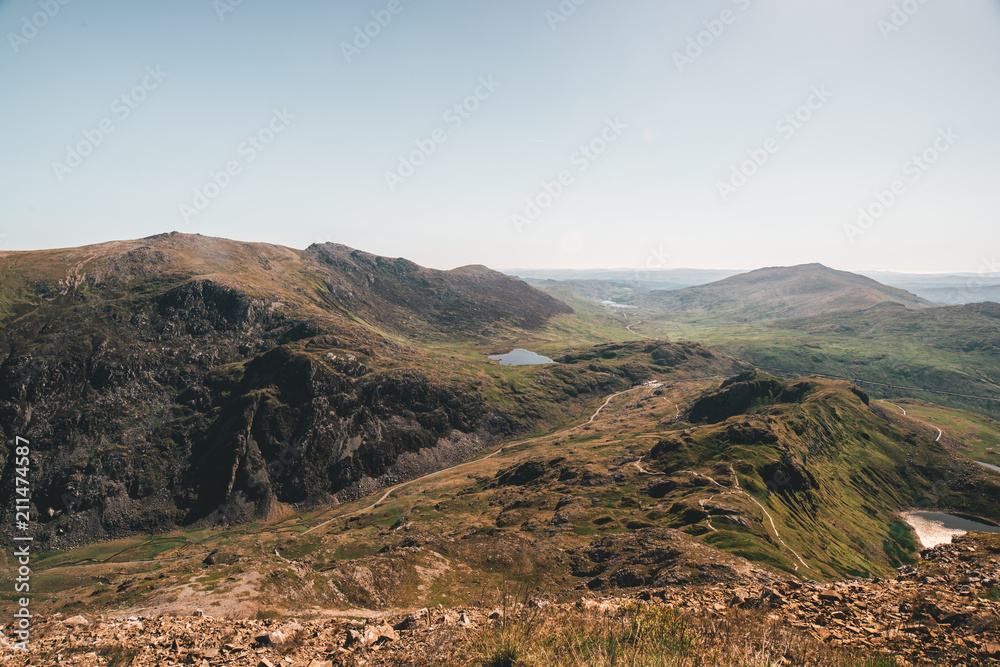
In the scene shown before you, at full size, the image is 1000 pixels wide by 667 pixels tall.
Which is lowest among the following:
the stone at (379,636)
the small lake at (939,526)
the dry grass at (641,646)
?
the small lake at (939,526)

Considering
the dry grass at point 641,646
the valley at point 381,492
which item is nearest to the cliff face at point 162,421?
the valley at point 381,492

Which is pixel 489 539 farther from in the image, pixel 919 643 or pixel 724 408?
pixel 724 408

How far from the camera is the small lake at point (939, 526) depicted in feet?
375

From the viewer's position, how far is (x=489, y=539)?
8200cm

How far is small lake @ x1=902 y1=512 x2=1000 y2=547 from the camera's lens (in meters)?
114

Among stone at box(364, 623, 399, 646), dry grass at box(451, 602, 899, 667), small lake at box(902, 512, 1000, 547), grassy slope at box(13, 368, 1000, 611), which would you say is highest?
dry grass at box(451, 602, 899, 667)

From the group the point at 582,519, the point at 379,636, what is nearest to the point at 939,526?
the point at 582,519

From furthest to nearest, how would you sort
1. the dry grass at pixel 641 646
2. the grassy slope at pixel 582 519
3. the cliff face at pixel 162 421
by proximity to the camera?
the cliff face at pixel 162 421 < the grassy slope at pixel 582 519 < the dry grass at pixel 641 646

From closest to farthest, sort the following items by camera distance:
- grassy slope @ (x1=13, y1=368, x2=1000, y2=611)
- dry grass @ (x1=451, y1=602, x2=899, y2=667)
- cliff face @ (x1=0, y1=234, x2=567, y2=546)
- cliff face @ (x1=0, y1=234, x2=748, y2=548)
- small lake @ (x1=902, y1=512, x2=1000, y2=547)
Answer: dry grass @ (x1=451, y1=602, x2=899, y2=667) → grassy slope @ (x1=13, y1=368, x2=1000, y2=611) → small lake @ (x1=902, y1=512, x2=1000, y2=547) → cliff face @ (x1=0, y1=234, x2=748, y2=548) → cliff face @ (x1=0, y1=234, x2=567, y2=546)

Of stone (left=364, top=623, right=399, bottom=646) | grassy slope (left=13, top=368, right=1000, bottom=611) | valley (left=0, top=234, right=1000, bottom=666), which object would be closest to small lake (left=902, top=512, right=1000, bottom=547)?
valley (left=0, top=234, right=1000, bottom=666)

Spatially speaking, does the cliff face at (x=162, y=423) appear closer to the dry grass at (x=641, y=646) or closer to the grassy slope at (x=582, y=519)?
the grassy slope at (x=582, y=519)

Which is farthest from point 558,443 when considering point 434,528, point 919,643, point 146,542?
point 919,643

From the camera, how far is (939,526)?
4808 inches

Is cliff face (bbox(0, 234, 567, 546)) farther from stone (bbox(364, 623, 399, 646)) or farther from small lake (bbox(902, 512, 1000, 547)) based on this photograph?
small lake (bbox(902, 512, 1000, 547))
